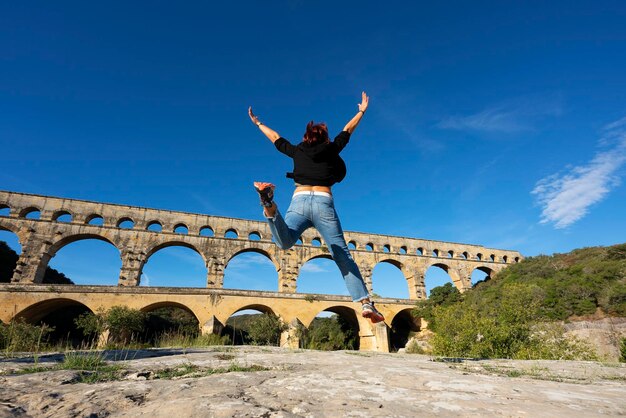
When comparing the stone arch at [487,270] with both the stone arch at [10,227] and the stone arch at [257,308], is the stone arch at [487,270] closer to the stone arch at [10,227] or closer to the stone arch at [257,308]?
the stone arch at [257,308]

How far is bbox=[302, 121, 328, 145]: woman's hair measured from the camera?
3430 mm

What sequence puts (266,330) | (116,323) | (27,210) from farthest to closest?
(27,210), (266,330), (116,323)

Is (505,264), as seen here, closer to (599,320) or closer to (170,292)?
(599,320)

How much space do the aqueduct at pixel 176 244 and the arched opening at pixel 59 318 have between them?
6.2 inches

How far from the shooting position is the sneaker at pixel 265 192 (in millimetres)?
2836

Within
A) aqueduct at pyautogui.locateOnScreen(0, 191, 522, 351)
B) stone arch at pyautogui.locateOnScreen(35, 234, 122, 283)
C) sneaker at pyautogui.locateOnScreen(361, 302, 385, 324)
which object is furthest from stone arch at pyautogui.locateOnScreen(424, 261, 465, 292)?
sneaker at pyautogui.locateOnScreen(361, 302, 385, 324)

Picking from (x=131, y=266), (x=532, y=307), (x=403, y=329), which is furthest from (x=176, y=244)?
(x=532, y=307)

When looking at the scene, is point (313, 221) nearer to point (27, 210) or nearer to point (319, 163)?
point (319, 163)

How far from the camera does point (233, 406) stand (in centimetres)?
155

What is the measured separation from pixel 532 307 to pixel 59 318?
3349 centimetres

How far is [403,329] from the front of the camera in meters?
30.1

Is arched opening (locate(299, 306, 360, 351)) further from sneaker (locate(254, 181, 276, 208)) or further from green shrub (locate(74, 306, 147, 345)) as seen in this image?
sneaker (locate(254, 181, 276, 208))

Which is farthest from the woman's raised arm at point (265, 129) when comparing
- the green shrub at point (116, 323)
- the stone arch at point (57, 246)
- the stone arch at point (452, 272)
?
the stone arch at point (452, 272)

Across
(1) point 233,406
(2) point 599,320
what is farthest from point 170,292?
(2) point 599,320
